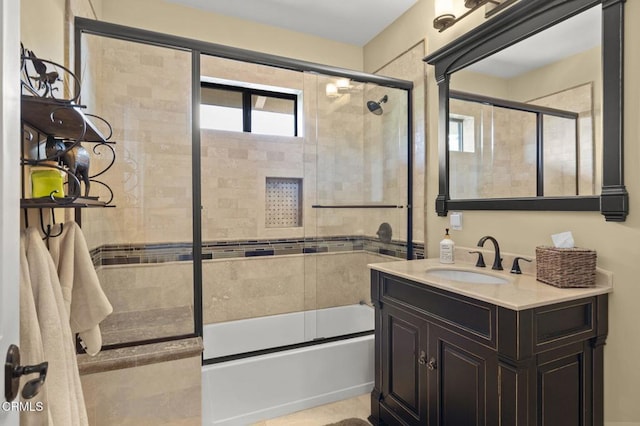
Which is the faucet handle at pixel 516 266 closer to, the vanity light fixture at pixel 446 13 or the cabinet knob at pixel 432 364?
the cabinet knob at pixel 432 364

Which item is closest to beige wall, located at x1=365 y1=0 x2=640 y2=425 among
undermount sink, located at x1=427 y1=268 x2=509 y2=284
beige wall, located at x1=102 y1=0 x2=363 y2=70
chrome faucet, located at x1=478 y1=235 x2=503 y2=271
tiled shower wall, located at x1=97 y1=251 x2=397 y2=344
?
chrome faucet, located at x1=478 y1=235 x2=503 y2=271

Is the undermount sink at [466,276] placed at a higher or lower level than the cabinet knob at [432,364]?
higher

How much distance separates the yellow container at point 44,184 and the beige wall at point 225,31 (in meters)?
1.90

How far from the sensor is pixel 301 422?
2006 mm

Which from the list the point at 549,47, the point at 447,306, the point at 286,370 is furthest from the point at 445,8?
Result: the point at 286,370

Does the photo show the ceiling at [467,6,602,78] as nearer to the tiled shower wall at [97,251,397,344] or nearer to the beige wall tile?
the tiled shower wall at [97,251,397,344]

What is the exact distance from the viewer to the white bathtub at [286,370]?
1.94m

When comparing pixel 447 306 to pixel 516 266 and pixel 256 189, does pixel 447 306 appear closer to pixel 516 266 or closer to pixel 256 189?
pixel 516 266

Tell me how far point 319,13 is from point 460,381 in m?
2.63

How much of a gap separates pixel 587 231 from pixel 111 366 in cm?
224

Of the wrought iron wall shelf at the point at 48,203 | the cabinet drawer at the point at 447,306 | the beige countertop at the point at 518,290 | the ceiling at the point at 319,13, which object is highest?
the ceiling at the point at 319,13

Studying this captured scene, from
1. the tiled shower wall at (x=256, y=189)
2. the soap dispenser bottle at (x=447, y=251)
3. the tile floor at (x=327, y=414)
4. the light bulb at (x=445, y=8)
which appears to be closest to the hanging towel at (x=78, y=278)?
the tiled shower wall at (x=256, y=189)

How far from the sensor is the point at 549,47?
161 cm

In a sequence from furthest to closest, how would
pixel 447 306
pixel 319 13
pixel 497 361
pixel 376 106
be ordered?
1. pixel 376 106
2. pixel 319 13
3. pixel 447 306
4. pixel 497 361
